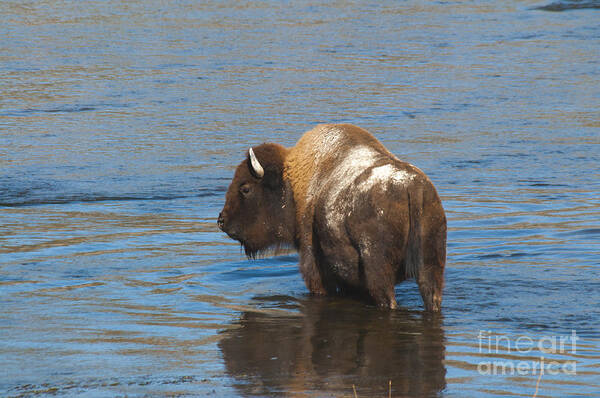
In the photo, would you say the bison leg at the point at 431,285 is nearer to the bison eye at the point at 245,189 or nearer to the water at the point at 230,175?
the water at the point at 230,175

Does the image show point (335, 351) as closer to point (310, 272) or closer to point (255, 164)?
point (310, 272)

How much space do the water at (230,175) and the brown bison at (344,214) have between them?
0.97ft

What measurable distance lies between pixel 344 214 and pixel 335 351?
4.23 ft

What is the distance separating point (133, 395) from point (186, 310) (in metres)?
2.21

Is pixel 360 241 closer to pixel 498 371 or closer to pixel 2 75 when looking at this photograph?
pixel 498 371

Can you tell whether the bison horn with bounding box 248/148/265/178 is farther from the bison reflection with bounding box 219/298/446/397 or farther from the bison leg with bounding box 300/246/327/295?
the bison reflection with bounding box 219/298/446/397

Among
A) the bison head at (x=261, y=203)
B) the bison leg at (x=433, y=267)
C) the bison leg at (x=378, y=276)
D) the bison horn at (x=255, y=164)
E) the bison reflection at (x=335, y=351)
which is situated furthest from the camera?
the bison head at (x=261, y=203)

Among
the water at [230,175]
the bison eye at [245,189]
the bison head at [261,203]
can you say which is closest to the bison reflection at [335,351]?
the water at [230,175]

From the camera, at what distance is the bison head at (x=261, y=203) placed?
833cm

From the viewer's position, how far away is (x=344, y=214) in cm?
746

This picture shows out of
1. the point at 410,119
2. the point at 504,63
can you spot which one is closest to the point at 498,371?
the point at 410,119

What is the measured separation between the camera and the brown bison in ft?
23.5

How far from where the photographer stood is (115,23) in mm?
26156

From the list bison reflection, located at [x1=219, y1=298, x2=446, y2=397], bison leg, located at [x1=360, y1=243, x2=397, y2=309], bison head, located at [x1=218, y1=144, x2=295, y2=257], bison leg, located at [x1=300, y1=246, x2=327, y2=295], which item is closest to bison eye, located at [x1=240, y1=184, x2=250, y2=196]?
bison head, located at [x1=218, y1=144, x2=295, y2=257]
